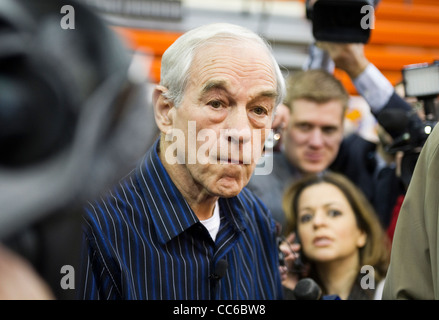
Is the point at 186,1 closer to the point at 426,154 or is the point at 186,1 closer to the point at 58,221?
the point at 426,154

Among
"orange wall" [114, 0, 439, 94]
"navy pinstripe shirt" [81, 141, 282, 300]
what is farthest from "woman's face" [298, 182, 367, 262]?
"orange wall" [114, 0, 439, 94]

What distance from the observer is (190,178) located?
118 cm

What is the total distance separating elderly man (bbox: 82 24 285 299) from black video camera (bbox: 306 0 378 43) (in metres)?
0.52

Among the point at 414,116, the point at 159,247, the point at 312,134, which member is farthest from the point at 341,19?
the point at 159,247

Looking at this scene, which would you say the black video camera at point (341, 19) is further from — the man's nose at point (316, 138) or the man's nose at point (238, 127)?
the man's nose at point (238, 127)

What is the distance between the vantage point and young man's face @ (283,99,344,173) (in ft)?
6.63

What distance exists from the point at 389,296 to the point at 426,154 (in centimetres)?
29

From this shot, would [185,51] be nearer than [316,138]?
Yes

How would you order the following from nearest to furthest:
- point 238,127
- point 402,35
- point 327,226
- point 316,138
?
1. point 238,127
2. point 327,226
3. point 316,138
4. point 402,35

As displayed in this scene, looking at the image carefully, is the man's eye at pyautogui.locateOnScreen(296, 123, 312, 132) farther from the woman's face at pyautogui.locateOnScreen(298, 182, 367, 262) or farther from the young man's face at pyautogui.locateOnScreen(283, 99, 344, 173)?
the woman's face at pyautogui.locateOnScreen(298, 182, 367, 262)

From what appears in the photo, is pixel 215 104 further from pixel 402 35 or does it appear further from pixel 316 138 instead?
pixel 402 35

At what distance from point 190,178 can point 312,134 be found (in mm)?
933

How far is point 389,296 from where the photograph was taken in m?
1.15

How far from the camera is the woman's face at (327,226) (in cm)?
173
